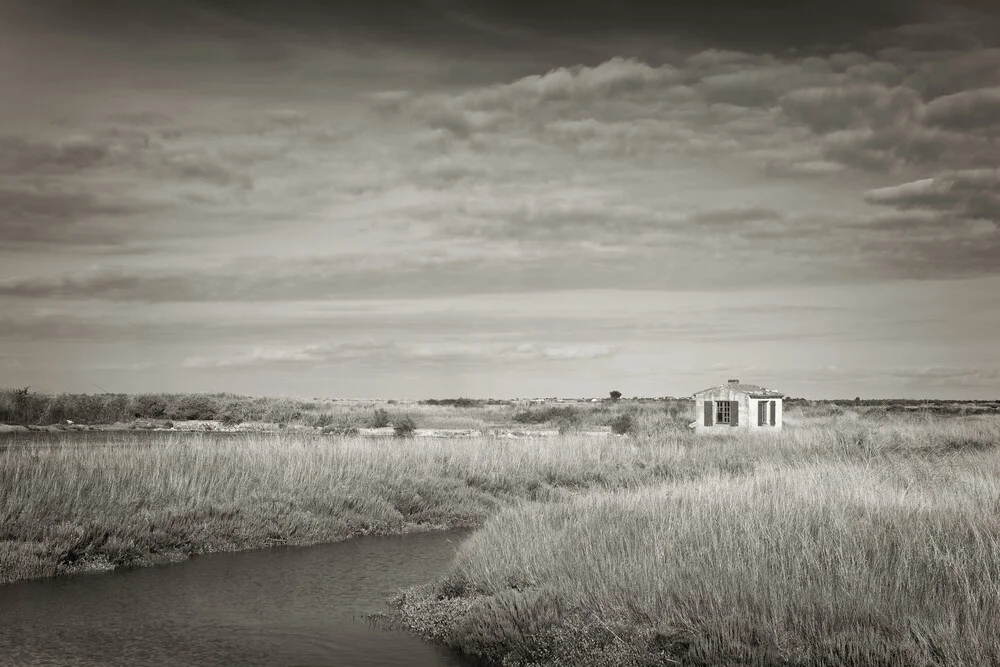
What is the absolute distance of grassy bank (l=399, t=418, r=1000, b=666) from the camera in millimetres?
7926

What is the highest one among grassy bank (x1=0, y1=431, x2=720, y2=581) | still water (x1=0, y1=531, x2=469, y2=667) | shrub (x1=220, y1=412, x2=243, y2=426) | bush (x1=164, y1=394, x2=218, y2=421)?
bush (x1=164, y1=394, x2=218, y2=421)

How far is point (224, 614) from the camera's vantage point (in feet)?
39.2

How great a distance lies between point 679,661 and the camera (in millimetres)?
8250

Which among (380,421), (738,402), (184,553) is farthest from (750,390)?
(184,553)

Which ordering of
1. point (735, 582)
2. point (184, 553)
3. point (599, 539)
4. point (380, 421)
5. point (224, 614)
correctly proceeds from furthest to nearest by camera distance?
1. point (380, 421)
2. point (184, 553)
3. point (224, 614)
4. point (599, 539)
5. point (735, 582)

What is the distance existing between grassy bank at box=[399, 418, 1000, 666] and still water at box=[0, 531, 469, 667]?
1.01 m

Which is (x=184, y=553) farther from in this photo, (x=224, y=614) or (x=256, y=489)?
(x=224, y=614)

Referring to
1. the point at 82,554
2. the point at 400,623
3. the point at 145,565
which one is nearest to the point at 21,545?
the point at 82,554

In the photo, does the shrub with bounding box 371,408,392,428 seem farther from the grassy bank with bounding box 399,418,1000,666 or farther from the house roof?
the grassy bank with bounding box 399,418,1000,666

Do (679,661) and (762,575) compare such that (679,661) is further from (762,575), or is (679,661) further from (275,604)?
(275,604)

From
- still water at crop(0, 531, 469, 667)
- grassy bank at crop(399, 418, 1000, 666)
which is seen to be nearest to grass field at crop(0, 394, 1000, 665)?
grassy bank at crop(399, 418, 1000, 666)

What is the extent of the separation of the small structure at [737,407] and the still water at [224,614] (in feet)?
101

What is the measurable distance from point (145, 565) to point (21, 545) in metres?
2.09

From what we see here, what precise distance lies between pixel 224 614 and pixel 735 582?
23.4 feet
